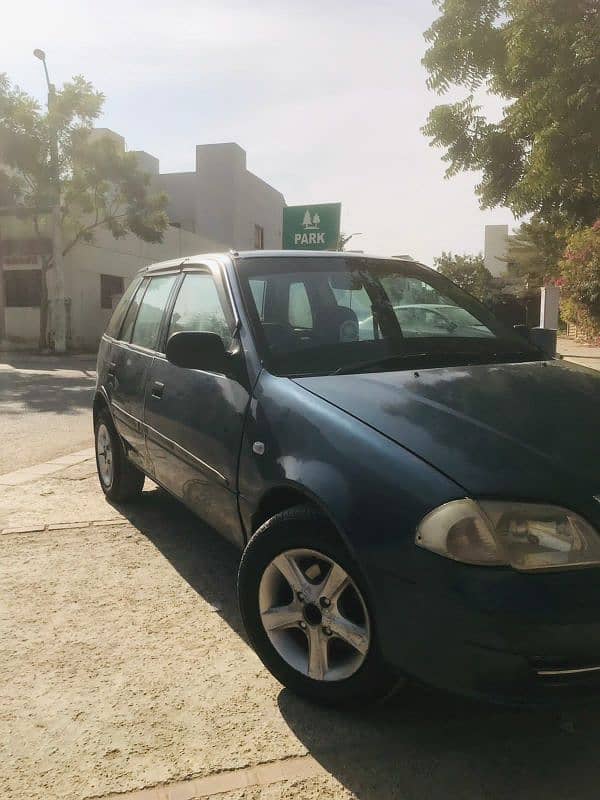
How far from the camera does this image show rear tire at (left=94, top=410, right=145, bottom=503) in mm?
4848

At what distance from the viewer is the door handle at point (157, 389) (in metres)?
3.77

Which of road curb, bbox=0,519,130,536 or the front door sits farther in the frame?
road curb, bbox=0,519,130,536

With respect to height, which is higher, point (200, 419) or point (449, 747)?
point (200, 419)

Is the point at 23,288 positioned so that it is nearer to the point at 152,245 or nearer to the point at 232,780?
the point at 152,245

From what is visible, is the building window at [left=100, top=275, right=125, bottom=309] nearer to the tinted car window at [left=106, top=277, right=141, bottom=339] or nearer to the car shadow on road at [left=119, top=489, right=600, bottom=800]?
the tinted car window at [left=106, top=277, right=141, bottom=339]

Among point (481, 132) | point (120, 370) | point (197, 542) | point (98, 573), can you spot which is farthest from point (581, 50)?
point (98, 573)

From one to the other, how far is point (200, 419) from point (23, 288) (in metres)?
22.0

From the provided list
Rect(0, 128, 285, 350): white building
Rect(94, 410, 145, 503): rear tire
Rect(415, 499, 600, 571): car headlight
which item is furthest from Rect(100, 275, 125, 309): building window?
Rect(415, 499, 600, 571): car headlight

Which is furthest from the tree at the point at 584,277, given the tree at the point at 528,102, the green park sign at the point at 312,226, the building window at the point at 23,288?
the building window at the point at 23,288

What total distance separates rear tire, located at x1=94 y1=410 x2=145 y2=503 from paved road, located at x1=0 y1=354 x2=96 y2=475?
1522mm

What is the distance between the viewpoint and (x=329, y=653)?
2436 mm

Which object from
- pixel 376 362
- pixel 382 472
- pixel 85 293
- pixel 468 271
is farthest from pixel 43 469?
pixel 468 271

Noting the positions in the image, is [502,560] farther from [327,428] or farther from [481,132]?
[481,132]

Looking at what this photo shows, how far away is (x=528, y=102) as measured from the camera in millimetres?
8875
